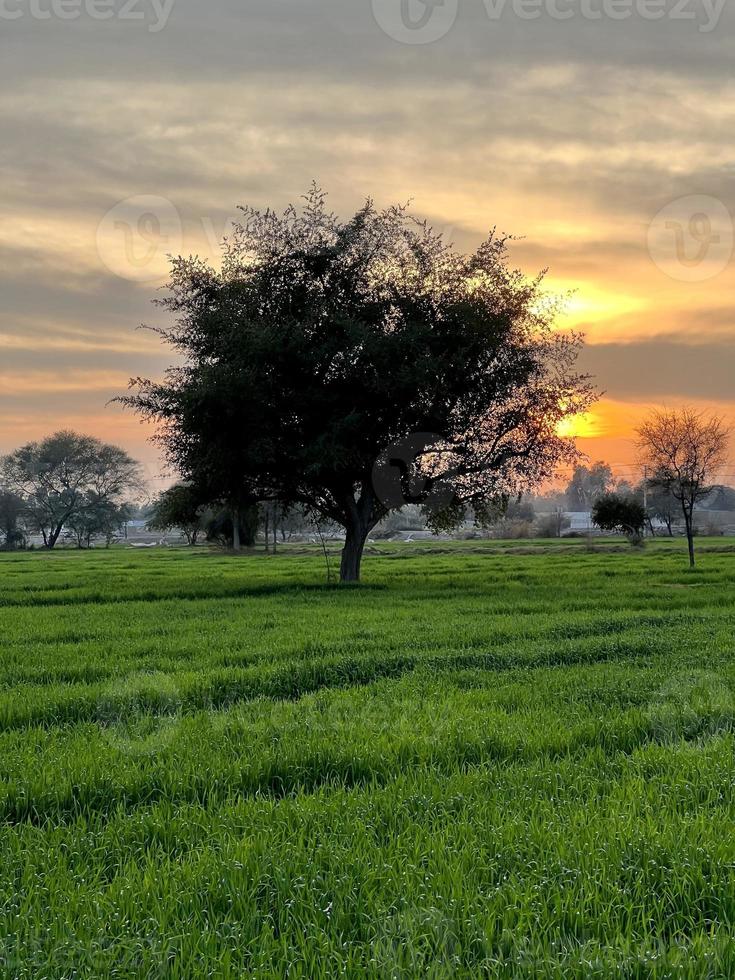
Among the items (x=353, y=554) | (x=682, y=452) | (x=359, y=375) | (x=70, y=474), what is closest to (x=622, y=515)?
(x=682, y=452)

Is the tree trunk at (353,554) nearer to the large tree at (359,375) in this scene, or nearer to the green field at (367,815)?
the large tree at (359,375)

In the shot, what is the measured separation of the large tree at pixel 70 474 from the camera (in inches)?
4525

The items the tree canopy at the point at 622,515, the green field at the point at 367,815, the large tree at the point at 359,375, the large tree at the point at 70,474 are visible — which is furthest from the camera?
the large tree at the point at 70,474

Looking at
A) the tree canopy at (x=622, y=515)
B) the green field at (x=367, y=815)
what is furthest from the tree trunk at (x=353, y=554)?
the tree canopy at (x=622, y=515)

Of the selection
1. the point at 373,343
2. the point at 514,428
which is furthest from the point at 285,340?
the point at 514,428

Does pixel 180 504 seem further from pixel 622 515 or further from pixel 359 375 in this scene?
pixel 622 515

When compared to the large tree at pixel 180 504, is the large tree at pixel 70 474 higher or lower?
higher

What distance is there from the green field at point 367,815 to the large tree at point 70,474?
11027 cm

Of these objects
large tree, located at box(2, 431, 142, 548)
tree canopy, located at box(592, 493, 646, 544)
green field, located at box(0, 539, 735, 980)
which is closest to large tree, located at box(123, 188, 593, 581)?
green field, located at box(0, 539, 735, 980)

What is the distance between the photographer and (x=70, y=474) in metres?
118

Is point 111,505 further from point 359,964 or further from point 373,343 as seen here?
point 359,964

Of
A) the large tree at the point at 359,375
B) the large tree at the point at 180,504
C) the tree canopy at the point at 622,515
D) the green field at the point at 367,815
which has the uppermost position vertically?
the large tree at the point at 359,375

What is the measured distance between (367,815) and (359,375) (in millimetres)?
23632

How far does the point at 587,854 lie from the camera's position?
4.47 meters
